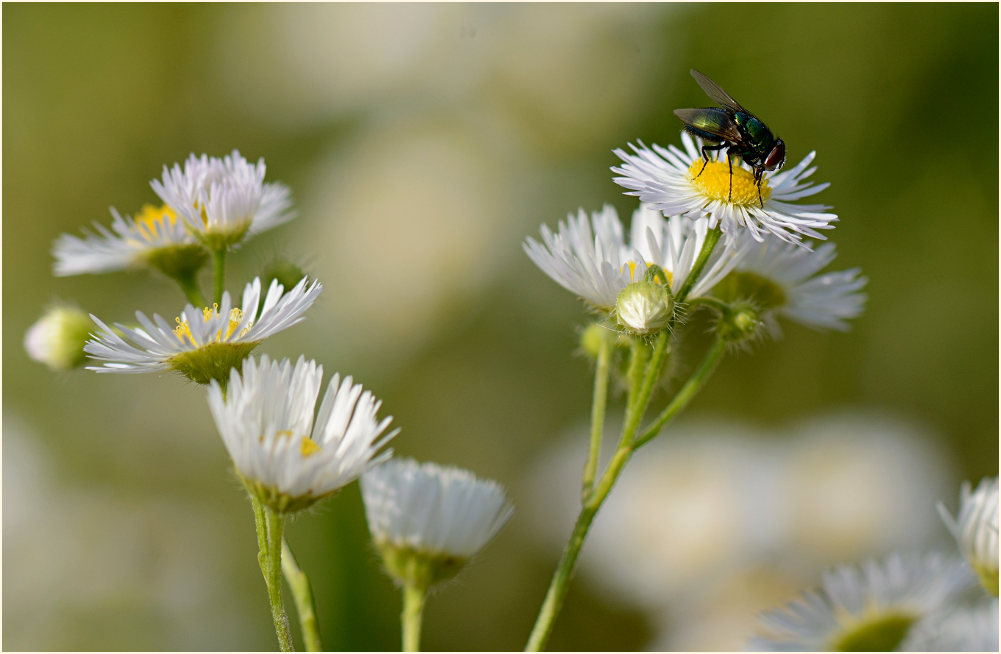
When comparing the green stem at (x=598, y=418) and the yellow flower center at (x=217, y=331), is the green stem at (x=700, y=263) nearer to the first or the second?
the green stem at (x=598, y=418)

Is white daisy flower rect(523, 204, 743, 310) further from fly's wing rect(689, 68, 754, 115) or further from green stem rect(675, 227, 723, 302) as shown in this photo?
fly's wing rect(689, 68, 754, 115)

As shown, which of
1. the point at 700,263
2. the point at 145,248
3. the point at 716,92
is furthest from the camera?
the point at 716,92

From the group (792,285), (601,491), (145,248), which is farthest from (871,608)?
(145,248)

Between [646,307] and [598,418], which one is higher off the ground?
[646,307]

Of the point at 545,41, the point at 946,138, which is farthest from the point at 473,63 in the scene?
the point at 946,138

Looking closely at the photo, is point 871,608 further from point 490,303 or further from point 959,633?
point 490,303

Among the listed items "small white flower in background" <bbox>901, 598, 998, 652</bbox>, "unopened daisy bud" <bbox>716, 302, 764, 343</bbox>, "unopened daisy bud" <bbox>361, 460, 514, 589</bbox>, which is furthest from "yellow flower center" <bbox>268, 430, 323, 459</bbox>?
"small white flower in background" <bbox>901, 598, 998, 652</bbox>
